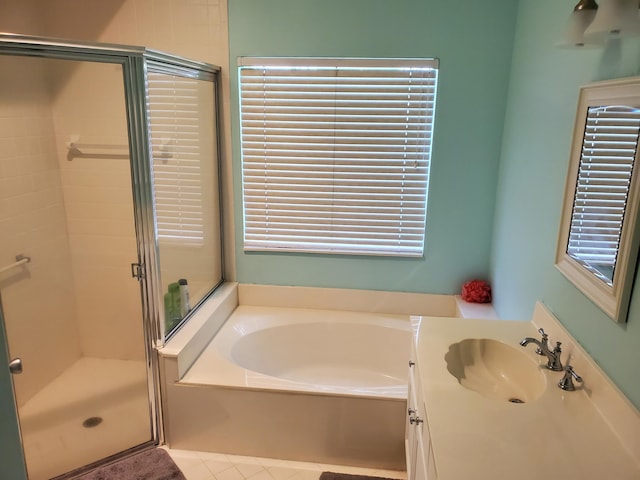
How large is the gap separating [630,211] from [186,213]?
6.89ft

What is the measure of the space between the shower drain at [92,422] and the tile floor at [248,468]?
465 millimetres

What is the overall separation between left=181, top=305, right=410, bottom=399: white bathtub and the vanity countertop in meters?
1.38

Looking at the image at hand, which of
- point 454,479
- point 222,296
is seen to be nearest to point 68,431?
point 222,296

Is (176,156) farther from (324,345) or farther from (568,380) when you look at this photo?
(568,380)

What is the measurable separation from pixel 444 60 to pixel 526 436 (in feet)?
6.96

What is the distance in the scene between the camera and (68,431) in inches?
97.3

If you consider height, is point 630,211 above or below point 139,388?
above

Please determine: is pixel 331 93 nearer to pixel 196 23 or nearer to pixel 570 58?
pixel 196 23

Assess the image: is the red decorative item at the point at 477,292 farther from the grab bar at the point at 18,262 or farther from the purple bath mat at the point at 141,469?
the grab bar at the point at 18,262

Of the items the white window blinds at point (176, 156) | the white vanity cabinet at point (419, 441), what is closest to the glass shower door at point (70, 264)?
the white window blinds at point (176, 156)

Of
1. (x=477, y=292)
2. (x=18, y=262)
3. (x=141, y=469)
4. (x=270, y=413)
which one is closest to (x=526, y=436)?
(x=270, y=413)

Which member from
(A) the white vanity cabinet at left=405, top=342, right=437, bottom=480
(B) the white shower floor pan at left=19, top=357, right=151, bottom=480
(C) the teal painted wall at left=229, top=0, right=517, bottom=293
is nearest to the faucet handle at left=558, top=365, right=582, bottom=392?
(A) the white vanity cabinet at left=405, top=342, right=437, bottom=480

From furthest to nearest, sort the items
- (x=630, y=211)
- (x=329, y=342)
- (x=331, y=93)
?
(x=329, y=342), (x=331, y=93), (x=630, y=211)

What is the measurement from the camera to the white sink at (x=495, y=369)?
5.43ft
